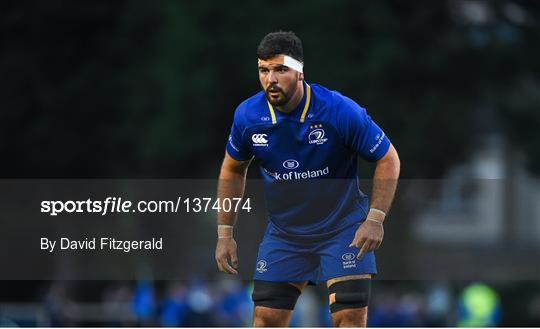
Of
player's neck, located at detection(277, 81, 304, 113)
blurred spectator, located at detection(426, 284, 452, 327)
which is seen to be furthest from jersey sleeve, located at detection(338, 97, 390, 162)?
blurred spectator, located at detection(426, 284, 452, 327)

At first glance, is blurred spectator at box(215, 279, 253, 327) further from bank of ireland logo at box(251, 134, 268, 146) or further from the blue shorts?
bank of ireland logo at box(251, 134, 268, 146)

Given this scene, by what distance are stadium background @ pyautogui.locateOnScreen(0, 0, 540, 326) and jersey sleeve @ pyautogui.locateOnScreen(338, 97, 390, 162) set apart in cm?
1775

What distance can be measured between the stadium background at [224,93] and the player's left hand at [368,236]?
1763cm

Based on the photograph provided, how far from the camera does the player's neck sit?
32.8 ft

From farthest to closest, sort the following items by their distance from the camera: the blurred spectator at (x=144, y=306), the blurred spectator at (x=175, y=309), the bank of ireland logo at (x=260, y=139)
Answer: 1. the blurred spectator at (x=144, y=306)
2. the blurred spectator at (x=175, y=309)
3. the bank of ireland logo at (x=260, y=139)

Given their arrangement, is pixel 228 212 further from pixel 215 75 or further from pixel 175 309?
pixel 215 75

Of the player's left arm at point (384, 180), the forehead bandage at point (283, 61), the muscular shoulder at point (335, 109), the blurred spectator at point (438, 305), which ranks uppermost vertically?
the blurred spectator at point (438, 305)

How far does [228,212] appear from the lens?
10.7 m

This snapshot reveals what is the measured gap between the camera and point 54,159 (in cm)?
3369

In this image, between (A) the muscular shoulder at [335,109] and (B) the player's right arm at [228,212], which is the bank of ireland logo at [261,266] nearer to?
(B) the player's right arm at [228,212]

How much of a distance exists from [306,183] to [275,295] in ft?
2.68

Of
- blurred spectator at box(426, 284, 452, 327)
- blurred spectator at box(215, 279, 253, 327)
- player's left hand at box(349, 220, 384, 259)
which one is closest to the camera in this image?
player's left hand at box(349, 220, 384, 259)

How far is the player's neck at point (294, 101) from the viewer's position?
998 centimetres

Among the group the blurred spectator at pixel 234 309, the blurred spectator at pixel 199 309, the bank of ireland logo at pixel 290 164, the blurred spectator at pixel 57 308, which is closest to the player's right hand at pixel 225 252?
the bank of ireland logo at pixel 290 164
